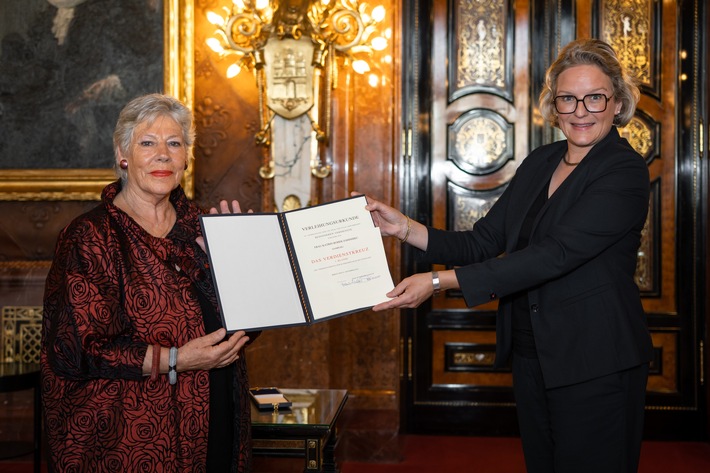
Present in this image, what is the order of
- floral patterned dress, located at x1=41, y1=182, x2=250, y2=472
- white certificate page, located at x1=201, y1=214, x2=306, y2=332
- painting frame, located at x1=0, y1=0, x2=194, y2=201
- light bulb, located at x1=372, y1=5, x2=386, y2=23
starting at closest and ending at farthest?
floral patterned dress, located at x1=41, y1=182, x2=250, y2=472 < white certificate page, located at x1=201, y1=214, x2=306, y2=332 < light bulb, located at x1=372, y1=5, x2=386, y2=23 < painting frame, located at x1=0, y1=0, x2=194, y2=201

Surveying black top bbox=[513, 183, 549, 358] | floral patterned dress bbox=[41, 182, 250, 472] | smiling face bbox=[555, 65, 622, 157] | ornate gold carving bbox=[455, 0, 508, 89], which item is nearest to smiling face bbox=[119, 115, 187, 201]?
floral patterned dress bbox=[41, 182, 250, 472]

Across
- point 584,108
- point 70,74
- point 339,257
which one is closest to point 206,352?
point 339,257

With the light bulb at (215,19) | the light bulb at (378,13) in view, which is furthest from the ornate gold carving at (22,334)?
the light bulb at (378,13)

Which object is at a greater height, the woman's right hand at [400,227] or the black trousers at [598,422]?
the woman's right hand at [400,227]

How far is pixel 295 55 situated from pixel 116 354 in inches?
113

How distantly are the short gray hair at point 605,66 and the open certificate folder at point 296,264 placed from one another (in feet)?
2.78

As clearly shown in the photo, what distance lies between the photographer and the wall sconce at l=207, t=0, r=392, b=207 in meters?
4.71

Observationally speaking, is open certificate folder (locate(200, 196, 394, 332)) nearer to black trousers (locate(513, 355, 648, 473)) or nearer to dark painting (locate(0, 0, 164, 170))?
black trousers (locate(513, 355, 648, 473))

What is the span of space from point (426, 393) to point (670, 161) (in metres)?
2.42

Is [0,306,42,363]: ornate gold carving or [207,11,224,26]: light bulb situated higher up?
[207,11,224,26]: light bulb

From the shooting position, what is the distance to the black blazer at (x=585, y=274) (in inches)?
95.9

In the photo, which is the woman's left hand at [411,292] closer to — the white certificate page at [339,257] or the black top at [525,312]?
the white certificate page at [339,257]

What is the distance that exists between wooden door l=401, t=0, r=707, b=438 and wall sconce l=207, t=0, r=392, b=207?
0.86m

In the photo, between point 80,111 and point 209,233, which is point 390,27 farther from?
point 209,233
